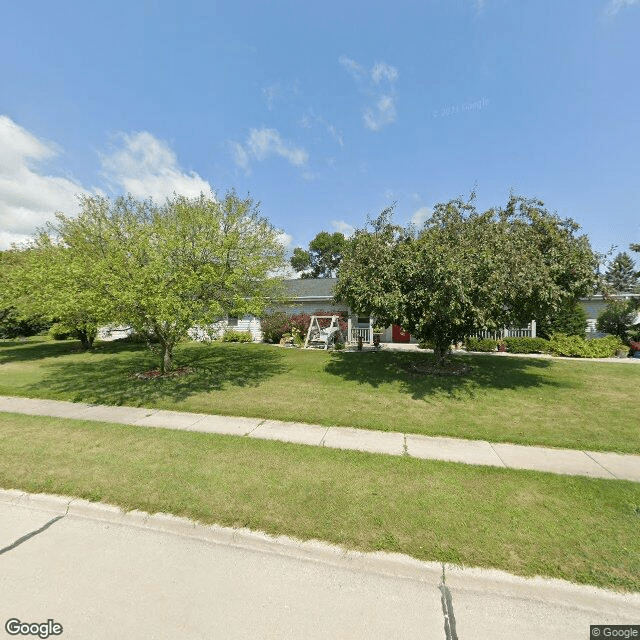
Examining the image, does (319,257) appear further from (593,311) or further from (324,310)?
(593,311)

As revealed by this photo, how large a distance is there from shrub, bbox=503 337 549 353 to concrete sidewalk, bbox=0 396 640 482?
1153cm

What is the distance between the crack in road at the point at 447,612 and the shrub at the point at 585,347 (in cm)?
1594

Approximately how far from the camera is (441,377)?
10.5m

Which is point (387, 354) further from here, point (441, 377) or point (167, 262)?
point (167, 262)

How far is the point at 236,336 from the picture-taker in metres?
20.7

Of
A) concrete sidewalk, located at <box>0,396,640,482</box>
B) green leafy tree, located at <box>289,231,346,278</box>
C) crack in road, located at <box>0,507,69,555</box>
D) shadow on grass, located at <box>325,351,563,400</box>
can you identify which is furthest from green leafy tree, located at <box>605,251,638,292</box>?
crack in road, located at <box>0,507,69,555</box>

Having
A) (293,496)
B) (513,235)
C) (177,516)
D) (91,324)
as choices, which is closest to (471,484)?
(293,496)

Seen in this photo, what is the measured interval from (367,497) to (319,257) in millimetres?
48932

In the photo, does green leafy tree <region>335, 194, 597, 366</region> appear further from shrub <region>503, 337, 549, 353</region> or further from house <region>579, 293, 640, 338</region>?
house <region>579, 293, 640, 338</region>

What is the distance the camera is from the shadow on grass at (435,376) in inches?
370

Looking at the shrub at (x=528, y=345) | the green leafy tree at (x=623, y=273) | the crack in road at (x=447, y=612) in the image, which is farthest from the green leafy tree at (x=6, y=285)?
the green leafy tree at (x=623, y=273)

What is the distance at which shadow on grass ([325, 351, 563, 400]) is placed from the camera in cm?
939

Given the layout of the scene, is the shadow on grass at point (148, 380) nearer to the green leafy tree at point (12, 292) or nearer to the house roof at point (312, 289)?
the green leafy tree at point (12, 292)

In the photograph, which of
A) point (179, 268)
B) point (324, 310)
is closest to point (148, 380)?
point (179, 268)
